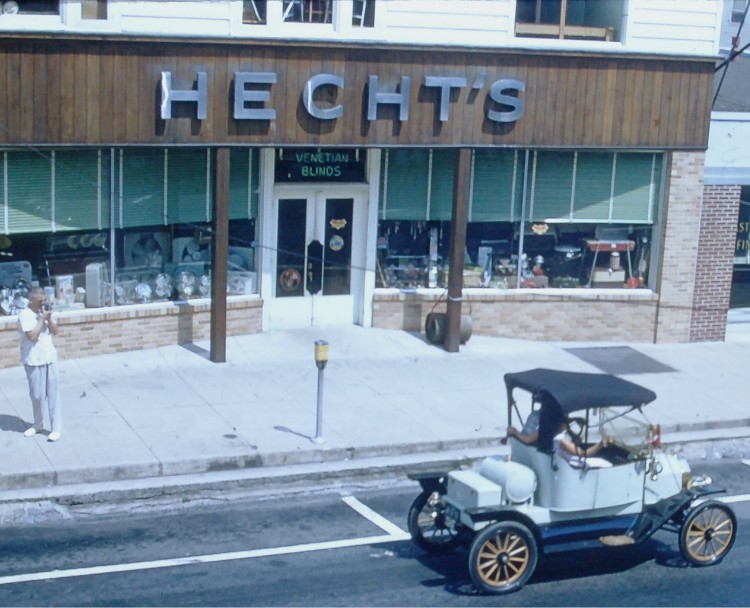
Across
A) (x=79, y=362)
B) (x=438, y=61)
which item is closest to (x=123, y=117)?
(x=79, y=362)

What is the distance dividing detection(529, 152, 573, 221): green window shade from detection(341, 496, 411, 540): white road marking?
7.40 meters

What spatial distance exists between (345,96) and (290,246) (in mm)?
2556

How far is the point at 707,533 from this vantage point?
9898mm

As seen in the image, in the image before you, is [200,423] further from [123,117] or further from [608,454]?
[608,454]

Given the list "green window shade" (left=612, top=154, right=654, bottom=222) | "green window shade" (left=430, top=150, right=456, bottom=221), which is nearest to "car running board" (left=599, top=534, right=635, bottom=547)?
"green window shade" (left=430, top=150, right=456, bottom=221)

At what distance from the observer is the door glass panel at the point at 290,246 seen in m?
17.0

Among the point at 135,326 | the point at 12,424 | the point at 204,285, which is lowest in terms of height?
the point at 12,424

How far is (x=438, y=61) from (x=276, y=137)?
242 centimetres

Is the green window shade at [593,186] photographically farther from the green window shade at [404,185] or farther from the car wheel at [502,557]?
the car wheel at [502,557]

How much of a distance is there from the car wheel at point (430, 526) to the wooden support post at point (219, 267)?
20.5ft

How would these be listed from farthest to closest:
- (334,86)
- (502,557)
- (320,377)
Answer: (334,86) < (320,377) < (502,557)

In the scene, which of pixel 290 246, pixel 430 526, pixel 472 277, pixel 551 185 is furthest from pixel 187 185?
pixel 430 526

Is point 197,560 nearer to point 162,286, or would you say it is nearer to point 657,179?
point 162,286

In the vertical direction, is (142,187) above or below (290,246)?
above
